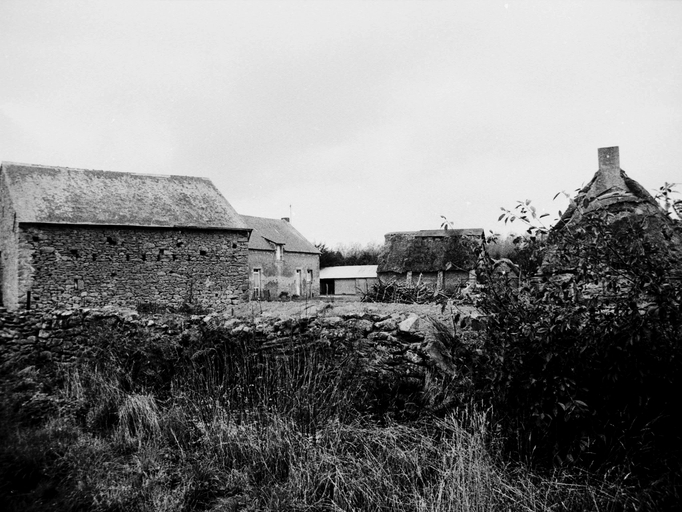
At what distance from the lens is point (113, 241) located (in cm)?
1967

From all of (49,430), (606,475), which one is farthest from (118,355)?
(606,475)

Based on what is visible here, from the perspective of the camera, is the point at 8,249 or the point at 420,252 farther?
the point at 420,252

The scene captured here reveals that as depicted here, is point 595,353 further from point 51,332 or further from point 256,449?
point 51,332

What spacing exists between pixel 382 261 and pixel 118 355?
2559 centimetres

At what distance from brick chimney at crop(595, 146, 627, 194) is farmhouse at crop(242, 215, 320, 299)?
2416cm

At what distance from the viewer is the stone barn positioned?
1822 centimetres

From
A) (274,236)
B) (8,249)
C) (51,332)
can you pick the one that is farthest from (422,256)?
(51,332)

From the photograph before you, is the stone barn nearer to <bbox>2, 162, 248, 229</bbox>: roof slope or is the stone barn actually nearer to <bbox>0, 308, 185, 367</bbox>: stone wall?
<bbox>2, 162, 248, 229</bbox>: roof slope

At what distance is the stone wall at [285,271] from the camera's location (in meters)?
34.2

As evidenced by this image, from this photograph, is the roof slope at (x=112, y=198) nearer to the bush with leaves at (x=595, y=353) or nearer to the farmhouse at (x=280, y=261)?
the farmhouse at (x=280, y=261)

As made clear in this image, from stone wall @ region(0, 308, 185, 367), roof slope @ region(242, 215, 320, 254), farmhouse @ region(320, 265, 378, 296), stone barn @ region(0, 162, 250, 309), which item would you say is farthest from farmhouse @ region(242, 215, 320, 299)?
stone wall @ region(0, 308, 185, 367)

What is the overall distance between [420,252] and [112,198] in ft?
60.2

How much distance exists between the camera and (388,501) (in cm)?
357

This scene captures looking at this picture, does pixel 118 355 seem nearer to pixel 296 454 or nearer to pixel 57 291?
pixel 296 454
